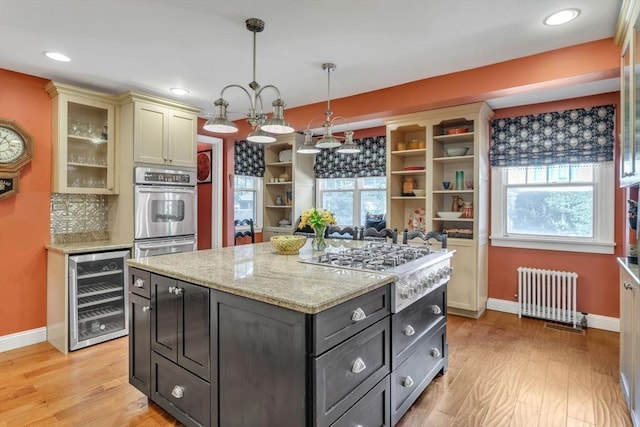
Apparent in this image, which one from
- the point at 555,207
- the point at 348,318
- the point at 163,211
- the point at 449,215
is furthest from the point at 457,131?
the point at 163,211

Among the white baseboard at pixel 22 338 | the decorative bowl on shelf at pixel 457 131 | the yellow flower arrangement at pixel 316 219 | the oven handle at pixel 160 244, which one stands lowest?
the white baseboard at pixel 22 338

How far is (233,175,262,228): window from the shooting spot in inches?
211

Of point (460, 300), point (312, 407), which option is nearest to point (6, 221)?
point (312, 407)

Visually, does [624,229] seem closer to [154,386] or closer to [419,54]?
[419,54]

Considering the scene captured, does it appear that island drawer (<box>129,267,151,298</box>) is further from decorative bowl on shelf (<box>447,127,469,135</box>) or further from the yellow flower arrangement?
decorative bowl on shelf (<box>447,127,469,135</box>)

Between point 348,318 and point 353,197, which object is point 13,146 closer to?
point 348,318

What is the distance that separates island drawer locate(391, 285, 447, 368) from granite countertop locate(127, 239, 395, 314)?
34 cm

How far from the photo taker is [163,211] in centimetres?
369

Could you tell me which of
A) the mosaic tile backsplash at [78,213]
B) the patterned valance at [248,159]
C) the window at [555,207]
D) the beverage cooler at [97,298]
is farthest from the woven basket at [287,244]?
the patterned valance at [248,159]

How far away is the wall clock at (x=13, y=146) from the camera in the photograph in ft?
9.68

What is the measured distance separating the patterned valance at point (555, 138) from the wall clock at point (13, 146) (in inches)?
189

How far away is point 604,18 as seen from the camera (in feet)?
7.25

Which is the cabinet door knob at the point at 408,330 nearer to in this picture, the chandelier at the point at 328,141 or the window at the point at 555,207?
the chandelier at the point at 328,141

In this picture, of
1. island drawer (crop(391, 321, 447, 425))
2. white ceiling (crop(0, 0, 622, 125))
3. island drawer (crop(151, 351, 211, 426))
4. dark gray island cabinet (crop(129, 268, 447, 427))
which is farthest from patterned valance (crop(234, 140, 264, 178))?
island drawer (crop(391, 321, 447, 425))
